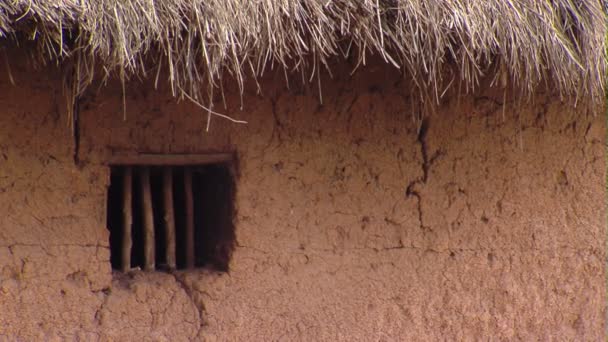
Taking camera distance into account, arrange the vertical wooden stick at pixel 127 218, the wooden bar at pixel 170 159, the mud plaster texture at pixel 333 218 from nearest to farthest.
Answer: the mud plaster texture at pixel 333 218 → the wooden bar at pixel 170 159 → the vertical wooden stick at pixel 127 218

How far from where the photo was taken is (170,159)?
3594 mm

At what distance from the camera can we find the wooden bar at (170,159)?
11.6 ft

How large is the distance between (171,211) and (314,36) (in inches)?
38.7

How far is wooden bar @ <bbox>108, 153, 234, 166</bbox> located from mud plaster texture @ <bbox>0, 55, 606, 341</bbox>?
30 mm

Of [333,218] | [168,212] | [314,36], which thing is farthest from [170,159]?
[314,36]

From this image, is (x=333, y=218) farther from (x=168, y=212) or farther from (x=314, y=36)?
(x=314, y=36)

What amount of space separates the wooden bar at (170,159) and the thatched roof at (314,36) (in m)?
0.23

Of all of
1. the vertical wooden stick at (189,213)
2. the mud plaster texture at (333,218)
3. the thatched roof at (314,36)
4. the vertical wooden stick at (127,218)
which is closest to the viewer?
the thatched roof at (314,36)

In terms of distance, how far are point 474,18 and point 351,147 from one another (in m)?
0.73

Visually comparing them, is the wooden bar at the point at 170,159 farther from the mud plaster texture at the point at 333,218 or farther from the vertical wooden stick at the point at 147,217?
the vertical wooden stick at the point at 147,217

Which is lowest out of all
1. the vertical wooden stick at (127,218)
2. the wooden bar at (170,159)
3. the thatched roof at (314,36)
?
the vertical wooden stick at (127,218)

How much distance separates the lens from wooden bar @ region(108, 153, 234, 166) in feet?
11.6

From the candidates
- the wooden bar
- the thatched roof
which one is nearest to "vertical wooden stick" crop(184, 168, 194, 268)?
the wooden bar

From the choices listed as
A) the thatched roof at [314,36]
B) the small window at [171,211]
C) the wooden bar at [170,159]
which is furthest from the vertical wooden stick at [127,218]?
the thatched roof at [314,36]
